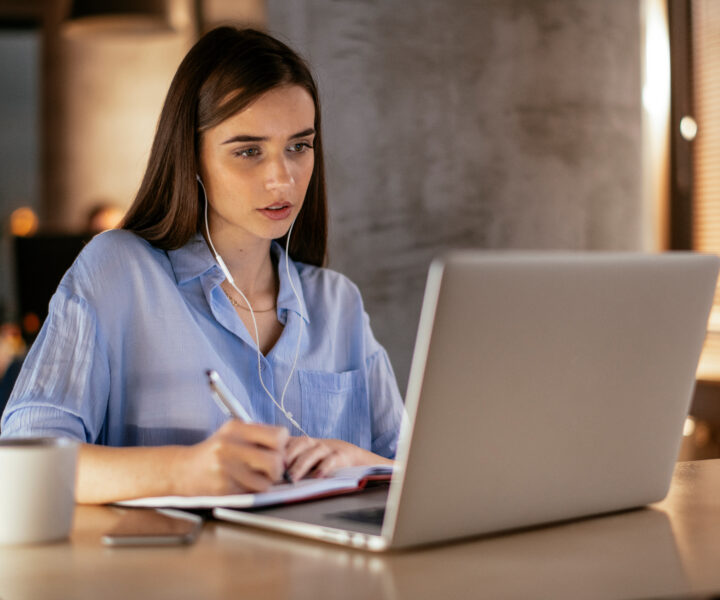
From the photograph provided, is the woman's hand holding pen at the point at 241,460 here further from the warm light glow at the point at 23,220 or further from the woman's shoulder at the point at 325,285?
the warm light glow at the point at 23,220

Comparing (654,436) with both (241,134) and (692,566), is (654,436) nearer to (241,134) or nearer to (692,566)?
(692,566)

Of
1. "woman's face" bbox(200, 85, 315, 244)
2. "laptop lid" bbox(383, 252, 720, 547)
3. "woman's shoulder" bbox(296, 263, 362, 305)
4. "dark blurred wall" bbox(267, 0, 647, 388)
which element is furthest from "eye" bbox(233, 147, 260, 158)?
"dark blurred wall" bbox(267, 0, 647, 388)

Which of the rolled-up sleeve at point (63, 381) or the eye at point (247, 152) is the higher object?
the eye at point (247, 152)

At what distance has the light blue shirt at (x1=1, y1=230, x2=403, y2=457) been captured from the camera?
4.89ft

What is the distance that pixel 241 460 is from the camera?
1182 millimetres

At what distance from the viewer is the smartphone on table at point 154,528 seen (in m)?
1.05

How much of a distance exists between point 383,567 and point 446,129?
1.99 metres

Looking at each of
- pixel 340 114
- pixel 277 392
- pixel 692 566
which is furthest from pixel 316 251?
pixel 692 566

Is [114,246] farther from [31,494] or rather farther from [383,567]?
[383,567]

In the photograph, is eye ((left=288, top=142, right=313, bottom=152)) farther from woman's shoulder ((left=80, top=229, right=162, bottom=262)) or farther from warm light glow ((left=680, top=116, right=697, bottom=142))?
warm light glow ((left=680, top=116, right=697, bottom=142))

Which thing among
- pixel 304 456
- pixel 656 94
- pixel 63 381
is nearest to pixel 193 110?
pixel 63 381

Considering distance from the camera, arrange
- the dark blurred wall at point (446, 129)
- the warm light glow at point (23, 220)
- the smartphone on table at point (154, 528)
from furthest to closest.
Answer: the warm light glow at point (23, 220) → the dark blurred wall at point (446, 129) → the smartphone on table at point (154, 528)

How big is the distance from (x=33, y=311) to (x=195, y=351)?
2.61m

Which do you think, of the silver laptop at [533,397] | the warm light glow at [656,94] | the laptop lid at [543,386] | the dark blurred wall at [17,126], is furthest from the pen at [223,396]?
the dark blurred wall at [17,126]
